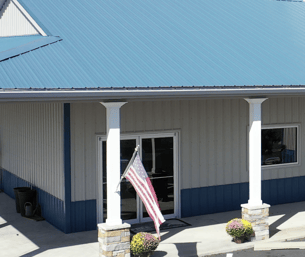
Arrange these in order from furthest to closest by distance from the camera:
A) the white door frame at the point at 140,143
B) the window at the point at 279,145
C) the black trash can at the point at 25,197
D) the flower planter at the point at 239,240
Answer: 1. the window at the point at 279,145
2. the black trash can at the point at 25,197
3. the white door frame at the point at 140,143
4. the flower planter at the point at 239,240

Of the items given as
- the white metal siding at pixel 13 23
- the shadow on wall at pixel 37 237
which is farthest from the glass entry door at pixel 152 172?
the white metal siding at pixel 13 23

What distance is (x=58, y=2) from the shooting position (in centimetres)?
1452

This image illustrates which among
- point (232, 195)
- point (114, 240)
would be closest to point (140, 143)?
point (232, 195)

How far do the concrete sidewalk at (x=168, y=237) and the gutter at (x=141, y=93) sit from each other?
132 inches

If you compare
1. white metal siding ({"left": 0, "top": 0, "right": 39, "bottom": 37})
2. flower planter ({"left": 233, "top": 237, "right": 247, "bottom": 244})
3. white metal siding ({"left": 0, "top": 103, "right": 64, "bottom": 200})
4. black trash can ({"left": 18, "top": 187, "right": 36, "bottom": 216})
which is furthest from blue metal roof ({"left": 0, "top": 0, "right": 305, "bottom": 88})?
black trash can ({"left": 18, "top": 187, "right": 36, "bottom": 216})

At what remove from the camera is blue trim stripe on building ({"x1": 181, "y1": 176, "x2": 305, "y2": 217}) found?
1456 cm

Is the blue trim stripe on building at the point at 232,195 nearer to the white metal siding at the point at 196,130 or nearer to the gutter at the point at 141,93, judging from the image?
the white metal siding at the point at 196,130

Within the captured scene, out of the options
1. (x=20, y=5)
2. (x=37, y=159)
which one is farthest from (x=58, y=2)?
(x=37, y=159)

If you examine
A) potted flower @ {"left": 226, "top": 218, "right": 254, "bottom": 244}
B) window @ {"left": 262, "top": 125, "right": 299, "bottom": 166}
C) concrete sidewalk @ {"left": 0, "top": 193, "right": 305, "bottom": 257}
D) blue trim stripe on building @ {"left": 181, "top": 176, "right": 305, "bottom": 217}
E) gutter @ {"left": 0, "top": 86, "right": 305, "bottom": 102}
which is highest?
gutter @ {"left": 0, "top": 86, "right": 305, "bottom": 102}

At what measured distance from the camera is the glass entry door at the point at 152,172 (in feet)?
44.2

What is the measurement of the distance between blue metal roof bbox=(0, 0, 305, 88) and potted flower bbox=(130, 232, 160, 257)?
3.12 meters

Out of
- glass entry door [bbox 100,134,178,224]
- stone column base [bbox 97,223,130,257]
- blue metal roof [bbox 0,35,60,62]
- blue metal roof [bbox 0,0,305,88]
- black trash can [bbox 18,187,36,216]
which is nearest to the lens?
stone column base [bbox 97,223,130,257]

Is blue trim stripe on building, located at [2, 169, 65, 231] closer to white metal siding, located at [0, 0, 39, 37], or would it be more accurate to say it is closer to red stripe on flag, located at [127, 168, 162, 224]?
red stripe on flag, located at [127, 168, 162, 224]

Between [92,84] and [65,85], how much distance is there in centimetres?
55
